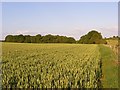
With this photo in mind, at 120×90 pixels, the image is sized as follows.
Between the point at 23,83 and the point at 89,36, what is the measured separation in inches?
4265

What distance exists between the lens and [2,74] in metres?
12.8

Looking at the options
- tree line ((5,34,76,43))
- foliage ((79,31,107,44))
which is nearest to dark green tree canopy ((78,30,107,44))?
foliage ((79,31,107,44))

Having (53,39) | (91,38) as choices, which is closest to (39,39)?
(53,39)

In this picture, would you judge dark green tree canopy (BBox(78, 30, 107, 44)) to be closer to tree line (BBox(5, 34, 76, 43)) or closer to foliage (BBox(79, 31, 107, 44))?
foliage (BBox(79, 31, 107, 44))

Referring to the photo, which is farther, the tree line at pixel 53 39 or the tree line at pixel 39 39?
the tree line at pixel 53 39

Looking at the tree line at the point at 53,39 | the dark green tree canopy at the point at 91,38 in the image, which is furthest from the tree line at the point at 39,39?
the dark green tree canopy at the point at 91,38

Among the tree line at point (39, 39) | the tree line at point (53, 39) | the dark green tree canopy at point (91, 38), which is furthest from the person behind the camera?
the dark green tree canopy at point (91, 38)

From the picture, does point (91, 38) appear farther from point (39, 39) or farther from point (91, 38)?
point (39, 39)

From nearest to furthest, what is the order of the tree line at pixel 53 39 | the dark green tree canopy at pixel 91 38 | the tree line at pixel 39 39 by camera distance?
the tree line at pixel 39 39 → the tree line at pixel 53 39 → the dark green tree canopy at pixel 91 38

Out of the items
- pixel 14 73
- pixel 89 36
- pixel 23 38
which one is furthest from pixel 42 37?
pixel 14 73

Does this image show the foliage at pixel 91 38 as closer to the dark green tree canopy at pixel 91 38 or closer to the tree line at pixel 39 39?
the dark green tree canopy at pixel 91 38

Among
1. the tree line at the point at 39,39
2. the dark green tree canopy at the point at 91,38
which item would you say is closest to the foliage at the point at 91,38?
the dark green tree canopy at the point at 91,38

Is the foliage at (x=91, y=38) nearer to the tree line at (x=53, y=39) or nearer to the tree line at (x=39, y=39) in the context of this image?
the tree line at (x=53, y=39)

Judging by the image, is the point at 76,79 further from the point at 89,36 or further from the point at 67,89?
the point at 89,36
